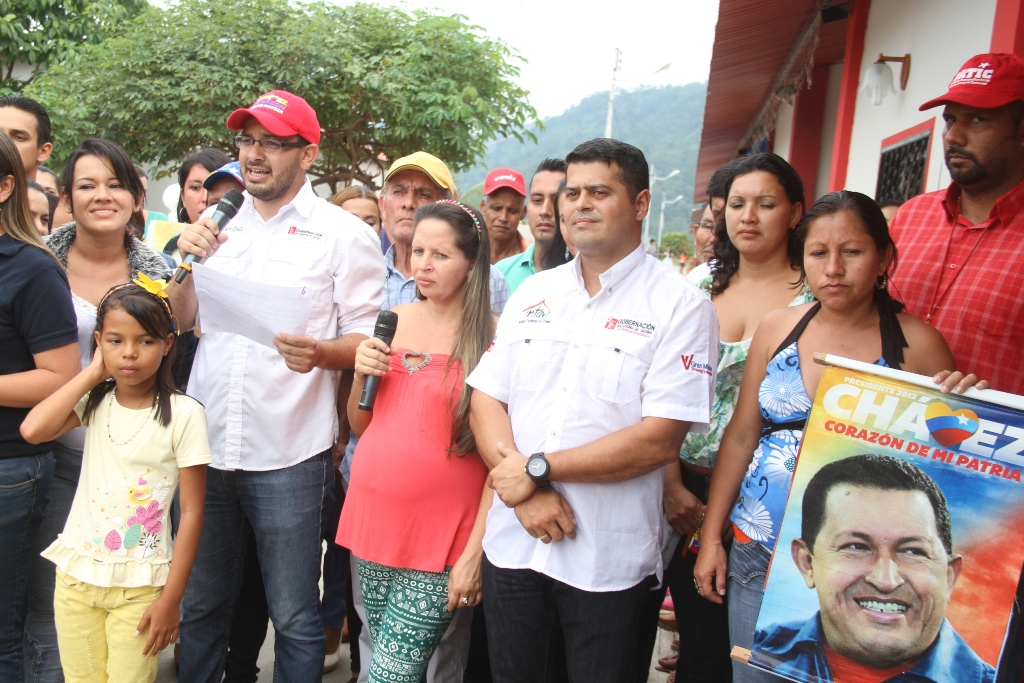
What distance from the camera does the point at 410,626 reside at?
284 centimetres

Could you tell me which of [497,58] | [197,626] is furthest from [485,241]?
[497,58]

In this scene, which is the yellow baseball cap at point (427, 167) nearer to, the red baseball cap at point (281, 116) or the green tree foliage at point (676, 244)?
the red baseball cap at point (281, 116)

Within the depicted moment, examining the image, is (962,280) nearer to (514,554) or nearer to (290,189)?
(514,554)

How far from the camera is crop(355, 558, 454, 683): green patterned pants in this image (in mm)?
2842

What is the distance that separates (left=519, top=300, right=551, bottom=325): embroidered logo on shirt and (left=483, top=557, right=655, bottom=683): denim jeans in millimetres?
819

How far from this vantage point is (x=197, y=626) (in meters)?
3.24

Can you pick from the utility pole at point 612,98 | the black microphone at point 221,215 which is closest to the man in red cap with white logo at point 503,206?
the black microphone at point 221,215

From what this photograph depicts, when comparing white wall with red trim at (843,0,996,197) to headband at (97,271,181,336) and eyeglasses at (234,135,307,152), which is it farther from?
headband at (97,271,181,336)

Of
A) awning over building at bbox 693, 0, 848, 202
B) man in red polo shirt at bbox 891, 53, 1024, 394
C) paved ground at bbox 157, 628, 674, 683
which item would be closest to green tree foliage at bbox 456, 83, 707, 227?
awning over building at bbox 693, 0, 848, 202

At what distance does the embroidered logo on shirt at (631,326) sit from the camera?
251cm

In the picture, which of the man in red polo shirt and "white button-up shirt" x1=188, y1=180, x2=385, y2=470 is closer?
the man in red polo shirt

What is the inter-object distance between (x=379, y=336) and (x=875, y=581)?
1.76 metres

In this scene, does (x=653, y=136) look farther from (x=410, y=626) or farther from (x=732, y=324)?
(x=410, y=626)

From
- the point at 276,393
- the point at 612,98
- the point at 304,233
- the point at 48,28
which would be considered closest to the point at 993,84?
the point at 304,233
